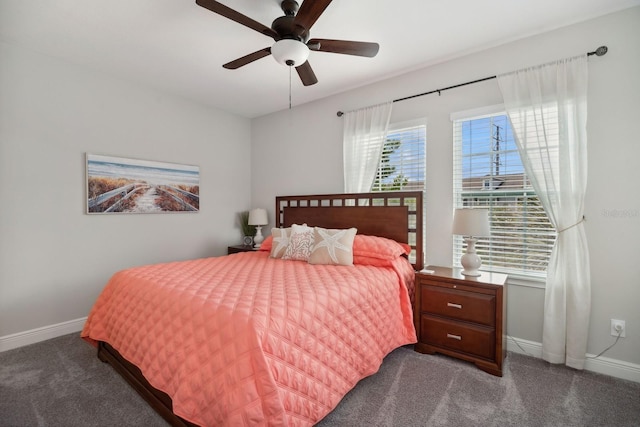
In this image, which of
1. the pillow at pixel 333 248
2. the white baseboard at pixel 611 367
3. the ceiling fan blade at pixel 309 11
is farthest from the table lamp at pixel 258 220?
the white baseboard at pixel 611 367

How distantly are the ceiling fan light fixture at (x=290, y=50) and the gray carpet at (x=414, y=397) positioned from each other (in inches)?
89.1

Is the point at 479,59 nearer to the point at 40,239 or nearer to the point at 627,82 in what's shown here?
the point at 627,82

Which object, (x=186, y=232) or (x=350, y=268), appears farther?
(x=186, y=232)

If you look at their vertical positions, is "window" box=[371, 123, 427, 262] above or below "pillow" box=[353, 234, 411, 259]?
above

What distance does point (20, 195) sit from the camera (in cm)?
273

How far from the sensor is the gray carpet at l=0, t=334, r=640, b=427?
1.76 m

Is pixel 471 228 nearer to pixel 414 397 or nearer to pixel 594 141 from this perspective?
pixel 594 141

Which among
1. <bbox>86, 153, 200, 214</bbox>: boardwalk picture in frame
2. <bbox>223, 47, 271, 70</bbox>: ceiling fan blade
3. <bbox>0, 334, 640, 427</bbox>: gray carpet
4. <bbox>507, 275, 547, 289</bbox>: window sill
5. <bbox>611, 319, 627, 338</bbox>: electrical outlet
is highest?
<bbox>223, 47, 271, 70</bbox>: ceiling fan blade

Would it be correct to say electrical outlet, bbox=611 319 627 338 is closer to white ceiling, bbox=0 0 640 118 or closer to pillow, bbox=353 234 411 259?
pillow, bbox=353 234 411 259

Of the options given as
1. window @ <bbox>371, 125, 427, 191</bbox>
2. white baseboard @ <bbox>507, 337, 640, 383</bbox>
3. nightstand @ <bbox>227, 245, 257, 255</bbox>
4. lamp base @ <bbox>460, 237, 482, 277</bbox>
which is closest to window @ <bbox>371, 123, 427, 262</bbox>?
window @ <bbox>371, 125, 427, 191</bbox>

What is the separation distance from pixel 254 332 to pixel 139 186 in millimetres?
2904

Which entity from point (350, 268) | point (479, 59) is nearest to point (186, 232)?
point (350, 268)

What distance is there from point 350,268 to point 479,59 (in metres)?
2.27

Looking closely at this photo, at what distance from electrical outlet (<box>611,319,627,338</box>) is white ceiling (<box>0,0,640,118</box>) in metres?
2.30
